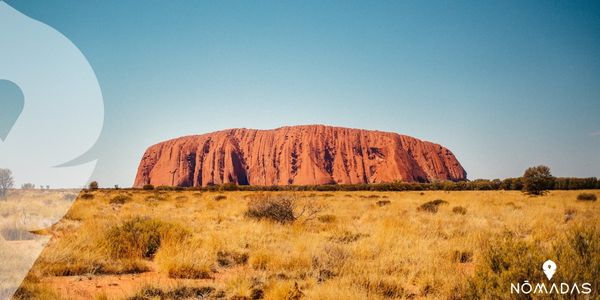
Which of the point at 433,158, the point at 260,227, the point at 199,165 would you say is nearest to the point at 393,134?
the point at 433,158

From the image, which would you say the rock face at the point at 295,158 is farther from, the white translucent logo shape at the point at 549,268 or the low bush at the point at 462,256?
the white translucent logo shape at the point at 549,268

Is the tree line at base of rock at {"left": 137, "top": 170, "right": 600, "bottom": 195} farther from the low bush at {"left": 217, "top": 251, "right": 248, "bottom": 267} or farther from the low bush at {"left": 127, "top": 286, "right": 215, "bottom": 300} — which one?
the low bush at {"left": 127, "top": 286, "right": 215, "bottom": 300}

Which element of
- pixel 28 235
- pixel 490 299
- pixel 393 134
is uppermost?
pixel 393 134

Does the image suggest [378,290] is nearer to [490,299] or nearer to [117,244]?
[490,299]

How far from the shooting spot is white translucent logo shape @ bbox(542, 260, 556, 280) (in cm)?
Answer: 381

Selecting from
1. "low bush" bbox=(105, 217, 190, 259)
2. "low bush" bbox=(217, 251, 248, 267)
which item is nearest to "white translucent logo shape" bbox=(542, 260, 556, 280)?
"low bush" bbox=(217, 251, 248, 267)

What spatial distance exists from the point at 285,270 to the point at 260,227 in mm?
4674

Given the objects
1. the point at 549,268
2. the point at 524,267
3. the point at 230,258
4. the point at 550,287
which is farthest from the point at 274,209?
the point at 550,287

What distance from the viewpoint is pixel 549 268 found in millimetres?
3883

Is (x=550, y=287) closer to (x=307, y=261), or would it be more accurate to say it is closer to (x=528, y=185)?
(x=307, y=261)

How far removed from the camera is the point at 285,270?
6.33m

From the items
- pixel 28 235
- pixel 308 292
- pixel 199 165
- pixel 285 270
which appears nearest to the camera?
pixel 308 292

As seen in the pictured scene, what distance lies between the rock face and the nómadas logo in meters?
118

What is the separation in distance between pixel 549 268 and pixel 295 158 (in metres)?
133
